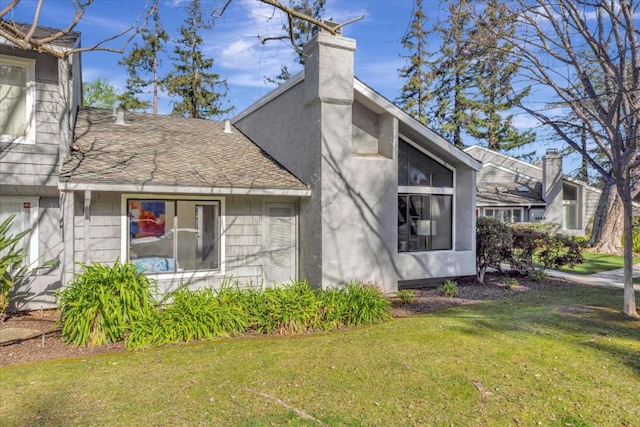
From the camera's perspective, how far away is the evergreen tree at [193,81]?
92.4 ft

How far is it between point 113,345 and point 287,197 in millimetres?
4968

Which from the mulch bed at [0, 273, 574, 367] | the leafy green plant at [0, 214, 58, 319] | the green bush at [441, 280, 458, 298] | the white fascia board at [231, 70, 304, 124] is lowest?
the mulch bed at [0, 273, 574, 367]

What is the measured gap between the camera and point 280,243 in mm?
9703

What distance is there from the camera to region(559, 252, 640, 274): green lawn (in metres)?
14.1

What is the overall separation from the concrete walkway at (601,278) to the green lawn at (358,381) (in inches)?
211

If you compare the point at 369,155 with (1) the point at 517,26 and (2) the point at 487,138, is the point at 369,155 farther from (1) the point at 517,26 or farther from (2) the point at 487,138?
(2) the point at 487,138

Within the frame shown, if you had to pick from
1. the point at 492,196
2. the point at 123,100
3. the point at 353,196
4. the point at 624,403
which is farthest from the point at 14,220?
the point at 492,196

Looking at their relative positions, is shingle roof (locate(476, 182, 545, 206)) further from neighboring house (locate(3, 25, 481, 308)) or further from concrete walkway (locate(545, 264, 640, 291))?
neighboring house (locate(3, 25, 481, 308))

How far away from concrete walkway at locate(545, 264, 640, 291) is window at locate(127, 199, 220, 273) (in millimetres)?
10802

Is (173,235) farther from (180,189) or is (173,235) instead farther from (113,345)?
(113,345)

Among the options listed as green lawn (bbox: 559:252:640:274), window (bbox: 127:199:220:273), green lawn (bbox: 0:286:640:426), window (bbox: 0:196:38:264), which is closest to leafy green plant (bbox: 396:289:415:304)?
green lawn (bbox: 0:286:640:426)

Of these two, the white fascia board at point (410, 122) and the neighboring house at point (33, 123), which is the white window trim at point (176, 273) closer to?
the neighboring house at point (33, 123)

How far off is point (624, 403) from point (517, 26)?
8.35 metres

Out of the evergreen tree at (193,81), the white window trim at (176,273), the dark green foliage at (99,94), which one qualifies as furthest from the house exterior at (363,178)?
the dark green foliage at (99,94)
